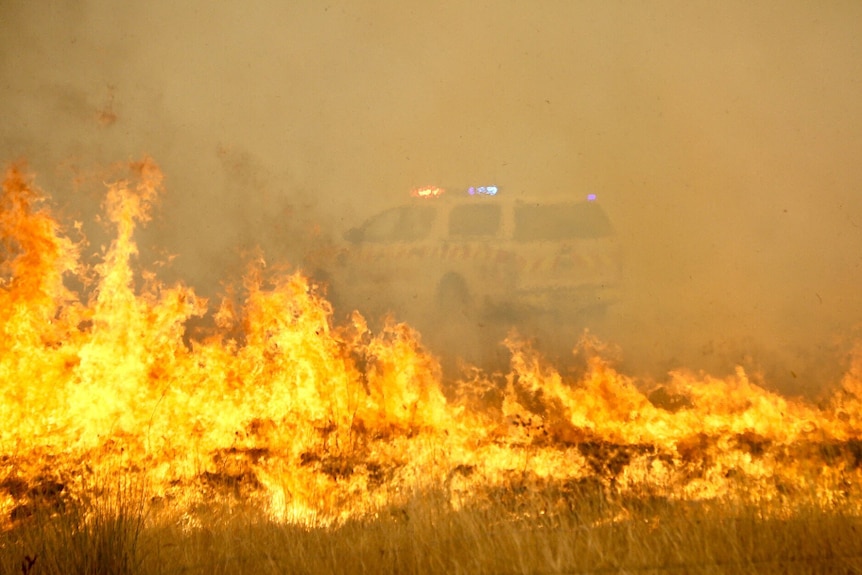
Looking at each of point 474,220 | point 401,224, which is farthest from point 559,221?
point 401,224

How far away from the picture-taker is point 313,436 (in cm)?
525

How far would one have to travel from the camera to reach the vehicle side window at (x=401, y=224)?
577 cm

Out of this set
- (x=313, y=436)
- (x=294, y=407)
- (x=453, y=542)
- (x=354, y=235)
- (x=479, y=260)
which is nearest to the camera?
(x=453, y=542)

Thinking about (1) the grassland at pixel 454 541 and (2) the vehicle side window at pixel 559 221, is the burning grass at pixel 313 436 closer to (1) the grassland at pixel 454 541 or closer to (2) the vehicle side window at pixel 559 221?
(1) the grassland at pixel 454 541

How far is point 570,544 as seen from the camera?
383cm

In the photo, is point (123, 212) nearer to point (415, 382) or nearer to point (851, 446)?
point (415, 382)

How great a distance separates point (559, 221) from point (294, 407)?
243cm

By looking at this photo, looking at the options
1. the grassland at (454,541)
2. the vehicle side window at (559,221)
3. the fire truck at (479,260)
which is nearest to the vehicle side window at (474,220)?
the fire truck at (479,260)

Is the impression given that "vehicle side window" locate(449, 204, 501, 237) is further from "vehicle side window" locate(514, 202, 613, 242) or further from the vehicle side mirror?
the vehicle side mirror

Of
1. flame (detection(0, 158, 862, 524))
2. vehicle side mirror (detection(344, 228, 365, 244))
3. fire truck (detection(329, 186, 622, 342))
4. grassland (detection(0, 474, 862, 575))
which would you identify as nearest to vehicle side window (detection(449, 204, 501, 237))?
fire truck (detection(329, 186, 622, 342))

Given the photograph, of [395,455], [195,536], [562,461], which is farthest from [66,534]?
[562,461]

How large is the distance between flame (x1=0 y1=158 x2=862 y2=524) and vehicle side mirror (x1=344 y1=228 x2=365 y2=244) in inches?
17.7

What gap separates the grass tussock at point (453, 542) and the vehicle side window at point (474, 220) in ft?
7.44

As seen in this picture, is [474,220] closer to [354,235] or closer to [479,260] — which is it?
[479,260]
